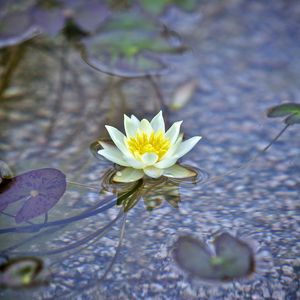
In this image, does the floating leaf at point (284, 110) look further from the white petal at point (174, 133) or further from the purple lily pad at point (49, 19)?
the purple lily pad at point (49, 19)

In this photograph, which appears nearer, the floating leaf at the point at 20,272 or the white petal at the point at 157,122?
the floating leaf at the point at 20,272

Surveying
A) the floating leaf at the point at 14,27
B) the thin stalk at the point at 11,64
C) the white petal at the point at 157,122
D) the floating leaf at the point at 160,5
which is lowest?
the white petal at the point at 157,122

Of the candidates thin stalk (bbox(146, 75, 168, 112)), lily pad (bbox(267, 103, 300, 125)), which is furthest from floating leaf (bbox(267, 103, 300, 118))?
thin stalk (bbox(146, 75, 168, 112))

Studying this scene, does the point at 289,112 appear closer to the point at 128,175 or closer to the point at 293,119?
the point at 293,119

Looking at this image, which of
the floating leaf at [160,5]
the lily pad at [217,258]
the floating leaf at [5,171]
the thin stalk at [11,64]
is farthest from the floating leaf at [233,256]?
the floating leaf at [160,5]

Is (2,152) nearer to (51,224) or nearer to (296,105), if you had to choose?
(51,224)

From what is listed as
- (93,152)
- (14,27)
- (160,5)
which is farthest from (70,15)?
(93,152)
